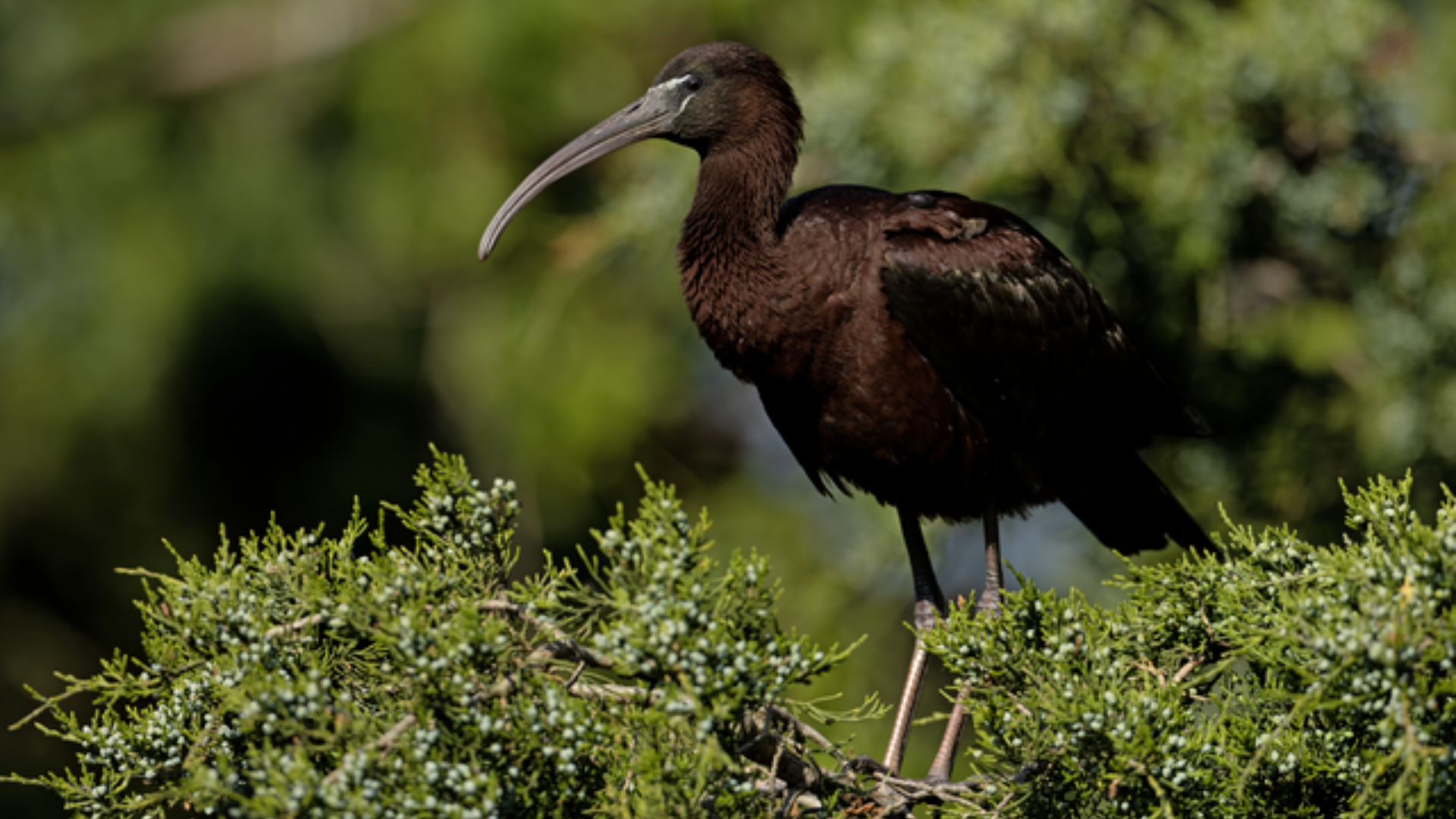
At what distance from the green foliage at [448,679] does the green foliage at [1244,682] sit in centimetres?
41

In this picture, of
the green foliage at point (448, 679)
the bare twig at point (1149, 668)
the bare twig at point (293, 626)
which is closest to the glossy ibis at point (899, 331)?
the bare twig at point (1149, 668)

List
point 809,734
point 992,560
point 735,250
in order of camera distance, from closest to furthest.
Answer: point 809,734
point 735,250
point 992,560

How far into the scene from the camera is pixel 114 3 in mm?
6402

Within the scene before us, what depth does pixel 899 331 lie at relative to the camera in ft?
10.4

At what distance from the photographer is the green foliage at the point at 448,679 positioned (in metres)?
1.78

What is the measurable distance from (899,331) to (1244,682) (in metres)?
1.26

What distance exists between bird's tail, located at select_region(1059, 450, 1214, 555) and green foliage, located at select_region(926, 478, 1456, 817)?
1.52 meters

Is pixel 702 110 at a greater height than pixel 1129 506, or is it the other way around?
pixel 702 110

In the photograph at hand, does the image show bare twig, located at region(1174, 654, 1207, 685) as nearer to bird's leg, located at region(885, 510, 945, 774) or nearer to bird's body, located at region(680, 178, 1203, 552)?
bird's body, located at region(680, 178, 1203, 552)

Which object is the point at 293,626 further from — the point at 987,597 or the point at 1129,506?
the point at 1129,506

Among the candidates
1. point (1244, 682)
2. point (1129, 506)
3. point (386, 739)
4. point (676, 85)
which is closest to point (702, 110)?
point (676, 85)

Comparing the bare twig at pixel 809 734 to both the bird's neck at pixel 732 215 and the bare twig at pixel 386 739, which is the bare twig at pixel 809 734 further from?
the bird's neck at pixel 732 215

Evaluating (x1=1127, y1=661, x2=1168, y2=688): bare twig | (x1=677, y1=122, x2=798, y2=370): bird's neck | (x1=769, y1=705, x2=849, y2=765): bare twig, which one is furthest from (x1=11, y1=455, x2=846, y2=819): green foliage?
(x1=677, y1=122, x2=798, y2=370): bird's neck

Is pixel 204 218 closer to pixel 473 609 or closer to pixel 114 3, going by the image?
pixel 114 3
